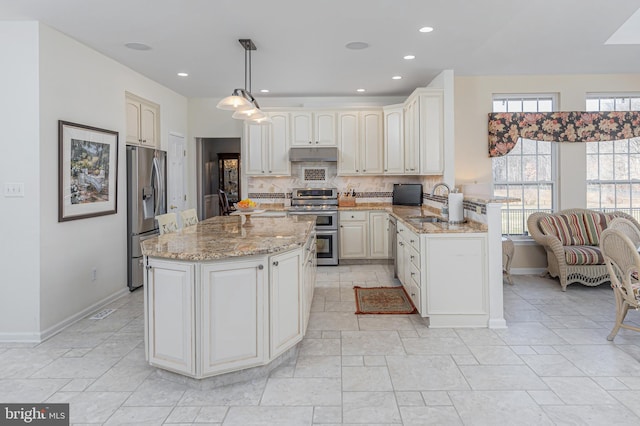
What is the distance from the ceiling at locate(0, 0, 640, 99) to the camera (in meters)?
3.17

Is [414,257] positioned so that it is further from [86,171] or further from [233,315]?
[86,171]

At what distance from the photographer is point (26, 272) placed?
3295 mm

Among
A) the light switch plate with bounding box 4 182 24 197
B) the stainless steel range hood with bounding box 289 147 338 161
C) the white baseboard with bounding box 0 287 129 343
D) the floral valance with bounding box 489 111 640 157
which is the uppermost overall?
the floral valance with bounding box 489 111 640 157

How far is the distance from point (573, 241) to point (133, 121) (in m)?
5.66

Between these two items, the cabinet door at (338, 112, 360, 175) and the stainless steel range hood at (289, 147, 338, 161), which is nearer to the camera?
the stainless steel range hood at (289, 147, 338, 161)

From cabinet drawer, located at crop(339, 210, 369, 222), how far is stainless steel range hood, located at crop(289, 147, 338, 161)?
859 mm

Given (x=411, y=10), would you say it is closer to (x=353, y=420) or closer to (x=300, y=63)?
(x=300, y=63)

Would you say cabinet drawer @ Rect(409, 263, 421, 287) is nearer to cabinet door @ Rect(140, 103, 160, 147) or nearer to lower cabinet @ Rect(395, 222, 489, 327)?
lower cabinet @ Rect(395, 222, 489, 327)

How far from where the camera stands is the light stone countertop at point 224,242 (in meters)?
2.30

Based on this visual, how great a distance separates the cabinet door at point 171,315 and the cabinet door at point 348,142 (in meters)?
4.24

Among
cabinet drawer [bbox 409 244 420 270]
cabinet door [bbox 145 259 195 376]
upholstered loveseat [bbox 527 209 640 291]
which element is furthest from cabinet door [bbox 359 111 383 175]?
cabinet door [bbox 145 259 195 376]

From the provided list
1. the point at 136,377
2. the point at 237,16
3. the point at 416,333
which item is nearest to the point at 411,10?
the point at 237,16

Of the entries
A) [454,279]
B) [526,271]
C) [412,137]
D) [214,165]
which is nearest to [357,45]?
[412,137]

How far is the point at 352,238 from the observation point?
240 inches
